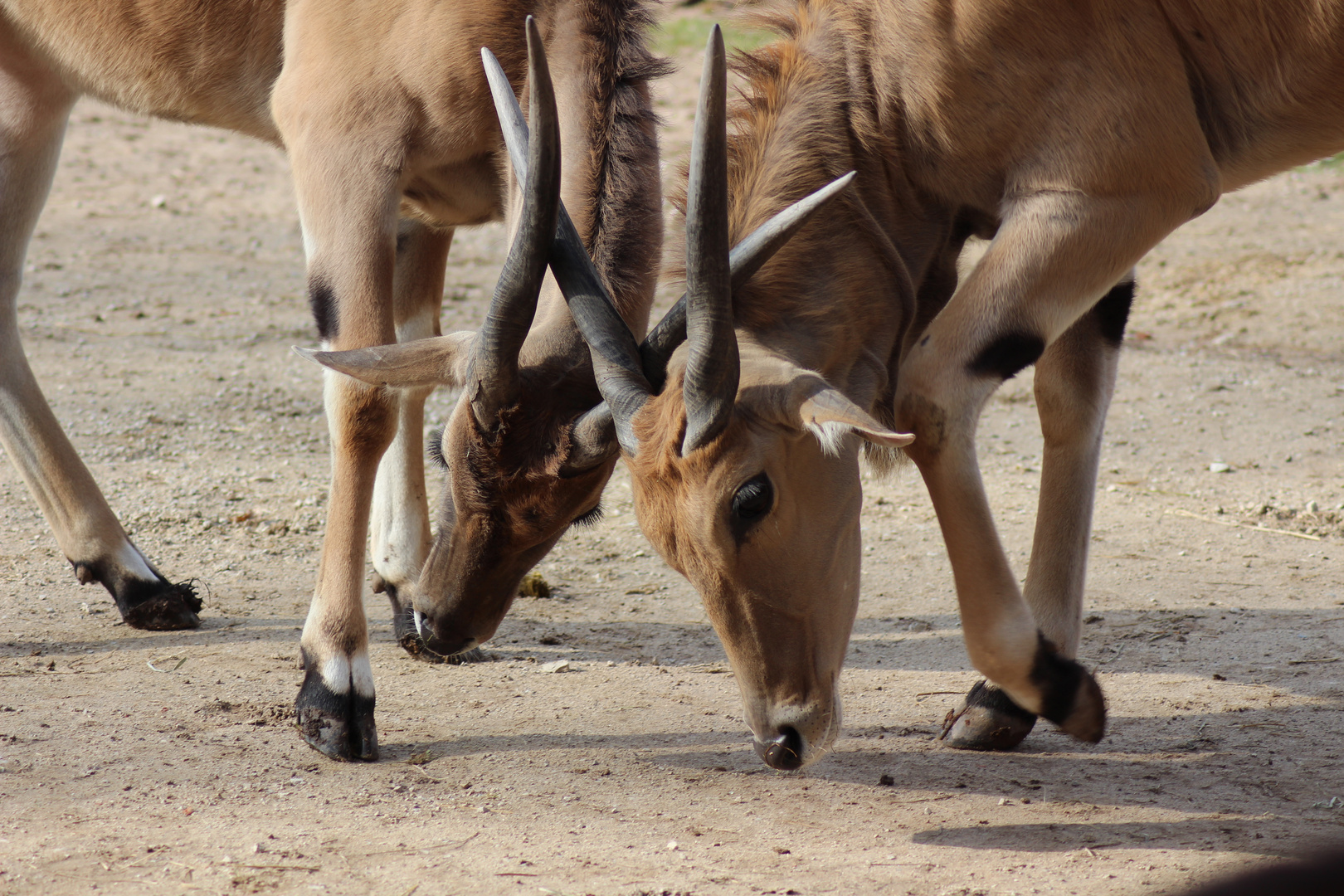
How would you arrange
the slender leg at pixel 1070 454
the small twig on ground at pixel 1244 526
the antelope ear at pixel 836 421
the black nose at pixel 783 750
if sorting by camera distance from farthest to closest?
the small twig on ground at pixel 1244 526, the slender leg at pixel 1070 454, the black nose at pixel 783 750, the antelope ear at pixel 836 421

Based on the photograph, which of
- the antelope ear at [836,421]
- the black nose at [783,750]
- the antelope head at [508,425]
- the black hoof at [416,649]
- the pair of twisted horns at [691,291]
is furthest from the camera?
the black hoof at [416,649]

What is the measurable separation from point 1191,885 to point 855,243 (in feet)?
5.74

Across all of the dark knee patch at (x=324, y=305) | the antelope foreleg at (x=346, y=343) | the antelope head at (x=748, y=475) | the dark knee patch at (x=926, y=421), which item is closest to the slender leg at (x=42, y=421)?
the antelope foreleg at (x=346, y=343)

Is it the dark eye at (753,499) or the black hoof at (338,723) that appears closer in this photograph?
the dark eye at (753,499)

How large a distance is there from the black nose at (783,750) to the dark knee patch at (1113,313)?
1.89 metres

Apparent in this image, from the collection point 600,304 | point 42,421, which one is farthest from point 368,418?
point 42,421

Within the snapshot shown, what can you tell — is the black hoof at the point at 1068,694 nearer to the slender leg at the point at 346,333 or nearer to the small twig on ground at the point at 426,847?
the small twig on ground at the point at 426,847

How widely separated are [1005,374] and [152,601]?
3.07 metres

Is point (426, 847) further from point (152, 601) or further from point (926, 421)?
point (152, 601)

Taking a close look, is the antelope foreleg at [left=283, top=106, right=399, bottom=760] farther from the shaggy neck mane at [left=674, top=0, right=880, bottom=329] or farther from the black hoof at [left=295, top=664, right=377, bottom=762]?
the shaggy neck mane at [left=674, top=0, right=880, bottom=329]

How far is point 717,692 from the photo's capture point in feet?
14.1

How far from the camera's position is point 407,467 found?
16.3ft

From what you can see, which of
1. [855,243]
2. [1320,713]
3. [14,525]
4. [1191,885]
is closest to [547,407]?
[855,243]

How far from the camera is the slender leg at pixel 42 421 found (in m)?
4.88
